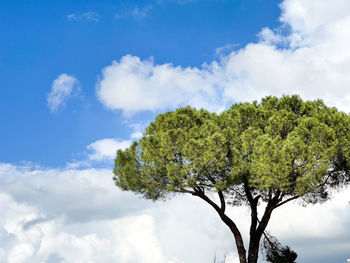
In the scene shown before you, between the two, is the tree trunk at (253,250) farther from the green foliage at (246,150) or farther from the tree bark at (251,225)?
the green foliage at (246,150)

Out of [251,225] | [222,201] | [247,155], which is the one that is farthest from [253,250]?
[247,155]

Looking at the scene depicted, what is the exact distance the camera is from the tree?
59.0 feet

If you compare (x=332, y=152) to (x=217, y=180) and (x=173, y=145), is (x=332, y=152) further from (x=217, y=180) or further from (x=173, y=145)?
(x=173, y=145)

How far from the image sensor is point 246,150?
19.0 m

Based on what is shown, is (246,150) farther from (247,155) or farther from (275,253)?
(275,253)

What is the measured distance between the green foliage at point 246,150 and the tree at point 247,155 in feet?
0.15

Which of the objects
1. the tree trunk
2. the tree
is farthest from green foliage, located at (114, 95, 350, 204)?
the tree trunk

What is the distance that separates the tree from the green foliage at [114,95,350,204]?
1.7 inches

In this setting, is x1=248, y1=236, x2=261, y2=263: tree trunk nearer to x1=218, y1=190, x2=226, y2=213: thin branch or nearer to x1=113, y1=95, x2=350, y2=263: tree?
x1=113, y1=95, x2=350, y2=263: tree

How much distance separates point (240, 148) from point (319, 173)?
154 inches

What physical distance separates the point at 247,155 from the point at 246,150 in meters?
0.50

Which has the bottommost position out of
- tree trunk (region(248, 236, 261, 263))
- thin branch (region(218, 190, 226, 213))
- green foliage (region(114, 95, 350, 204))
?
tree trunk (region(248, 236, 261, 263))

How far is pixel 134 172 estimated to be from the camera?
2123cm

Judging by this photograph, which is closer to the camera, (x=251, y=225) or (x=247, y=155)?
(x=247, y=155)
